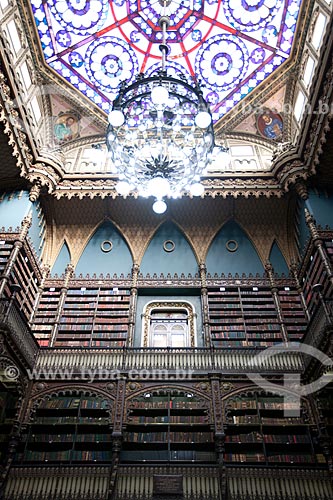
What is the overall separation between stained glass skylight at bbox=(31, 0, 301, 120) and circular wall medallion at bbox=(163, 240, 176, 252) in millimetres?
4320

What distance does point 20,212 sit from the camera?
31.6 feet

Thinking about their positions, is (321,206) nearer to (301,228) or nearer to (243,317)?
(301,228)

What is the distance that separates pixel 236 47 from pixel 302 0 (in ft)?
7.38

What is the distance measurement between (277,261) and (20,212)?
6.58 meters

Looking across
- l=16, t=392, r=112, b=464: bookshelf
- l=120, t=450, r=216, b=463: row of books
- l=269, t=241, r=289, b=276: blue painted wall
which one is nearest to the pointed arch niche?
l=16, t=392, r=112, b=464: bookshelf

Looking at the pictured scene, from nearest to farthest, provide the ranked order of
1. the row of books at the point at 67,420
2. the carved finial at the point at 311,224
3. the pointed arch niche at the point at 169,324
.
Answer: the row of books at the point at 67,420, the carved finial at the point at 311,224, the pointed arch niche at the point at 169,324

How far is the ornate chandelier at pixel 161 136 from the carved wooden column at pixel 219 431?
11.6 ft

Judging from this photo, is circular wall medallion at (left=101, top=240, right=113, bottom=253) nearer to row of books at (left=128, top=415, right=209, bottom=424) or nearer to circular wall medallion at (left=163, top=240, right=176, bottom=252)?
circular wall medallion at (left=163, top=240, right=176, bottom=252)

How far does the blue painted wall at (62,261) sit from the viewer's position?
10.6m

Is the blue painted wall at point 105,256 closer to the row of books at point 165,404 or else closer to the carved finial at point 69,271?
the carved finial at point 69,271

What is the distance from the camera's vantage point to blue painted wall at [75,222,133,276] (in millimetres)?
10641

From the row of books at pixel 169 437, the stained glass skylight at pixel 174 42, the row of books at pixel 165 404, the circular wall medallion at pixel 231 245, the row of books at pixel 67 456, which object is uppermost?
the stained glass skylight at pixel 174 42

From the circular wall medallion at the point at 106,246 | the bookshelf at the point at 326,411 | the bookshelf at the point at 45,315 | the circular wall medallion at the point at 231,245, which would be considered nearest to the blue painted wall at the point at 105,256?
the circular wall medallion at the point at 106,246

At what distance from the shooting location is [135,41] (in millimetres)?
11852
